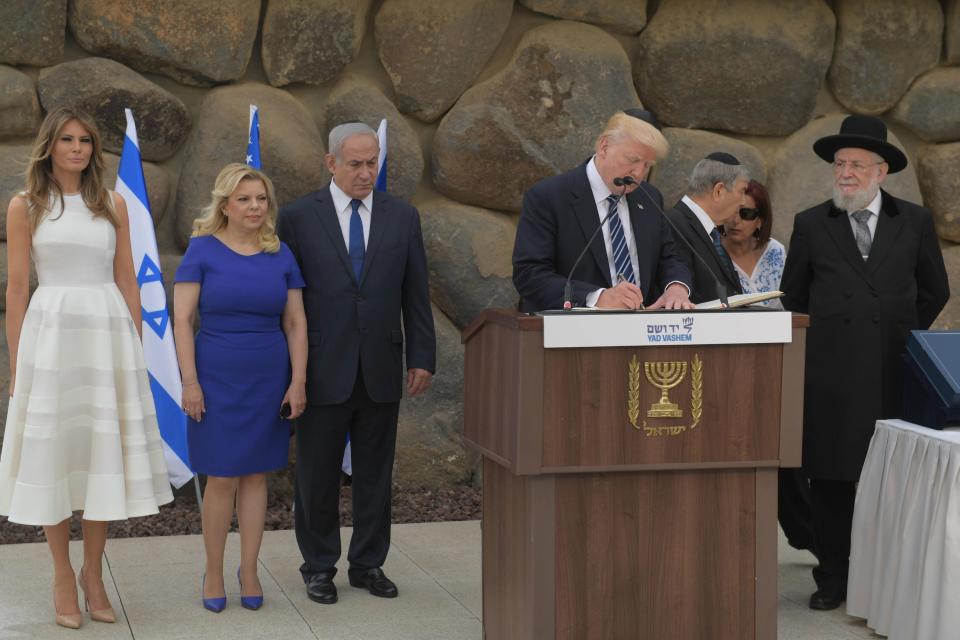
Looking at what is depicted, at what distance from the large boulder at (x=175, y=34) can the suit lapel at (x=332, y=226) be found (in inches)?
57.2

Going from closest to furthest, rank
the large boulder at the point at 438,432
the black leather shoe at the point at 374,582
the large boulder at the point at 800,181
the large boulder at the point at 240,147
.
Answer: the black leather shoe at the point at 374,582
the large boulder at the point at 240,147
the large boulder at the point at 438,432
the large boulder at the point at 800,181

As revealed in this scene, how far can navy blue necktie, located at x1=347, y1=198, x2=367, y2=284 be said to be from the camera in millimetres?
4703

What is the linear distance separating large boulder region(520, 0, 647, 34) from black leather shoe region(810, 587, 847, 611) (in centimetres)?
291

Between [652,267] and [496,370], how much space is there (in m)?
0.82

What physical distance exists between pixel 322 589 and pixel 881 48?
12.6 ft

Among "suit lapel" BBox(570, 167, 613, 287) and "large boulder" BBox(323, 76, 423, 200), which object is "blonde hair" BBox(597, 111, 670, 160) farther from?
"large boulder" BBox(323, 76, 423, 200)

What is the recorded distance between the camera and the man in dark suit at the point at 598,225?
405 cm

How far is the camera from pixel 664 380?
11.5 ft

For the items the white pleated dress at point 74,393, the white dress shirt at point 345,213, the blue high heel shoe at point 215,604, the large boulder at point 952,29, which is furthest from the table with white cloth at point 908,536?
the large boulder at point 952,29

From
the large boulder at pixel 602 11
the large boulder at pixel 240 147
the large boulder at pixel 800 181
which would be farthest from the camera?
the large boulder at pixel 800 181

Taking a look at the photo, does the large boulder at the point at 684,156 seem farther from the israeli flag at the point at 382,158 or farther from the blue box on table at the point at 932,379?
the blue box on table at the point at 932,379

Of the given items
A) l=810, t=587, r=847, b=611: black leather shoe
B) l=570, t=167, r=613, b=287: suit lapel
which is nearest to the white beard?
l=570, t=167, r=613, b=287: suit lapel

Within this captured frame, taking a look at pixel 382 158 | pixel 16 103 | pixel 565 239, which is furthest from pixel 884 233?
pixel 16 103

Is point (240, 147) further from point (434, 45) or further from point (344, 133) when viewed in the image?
point (344, 133)
